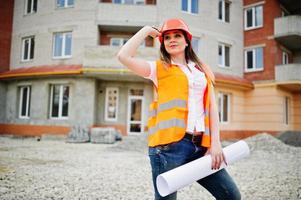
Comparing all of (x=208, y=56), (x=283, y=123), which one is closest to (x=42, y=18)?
(x=208, y=56)

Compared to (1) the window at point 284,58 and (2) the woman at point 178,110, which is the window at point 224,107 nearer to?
(1) the window at point 284,58

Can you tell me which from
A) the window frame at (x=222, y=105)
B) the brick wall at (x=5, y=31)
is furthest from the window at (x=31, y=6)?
the window frame at (x=222, y=105)

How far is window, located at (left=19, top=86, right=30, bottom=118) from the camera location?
1744cm

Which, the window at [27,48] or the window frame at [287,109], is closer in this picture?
the window at [27,48]

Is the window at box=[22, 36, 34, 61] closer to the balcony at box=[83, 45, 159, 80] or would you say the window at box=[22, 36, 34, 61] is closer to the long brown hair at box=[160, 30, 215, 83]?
the balcony at box=[83, 45, 159, 80]

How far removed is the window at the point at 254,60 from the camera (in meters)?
18.7

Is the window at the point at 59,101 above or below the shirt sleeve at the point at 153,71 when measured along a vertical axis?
above

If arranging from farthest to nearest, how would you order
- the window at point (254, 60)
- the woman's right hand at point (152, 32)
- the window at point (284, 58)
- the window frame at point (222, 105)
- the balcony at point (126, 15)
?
the window at point (284, 58) → the window at point (254, 60) → the window frame at point (222, 105) → the balcony at point (126, 15) → the woman's right hand at point (152, 32)

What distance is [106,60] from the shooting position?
14.6 m

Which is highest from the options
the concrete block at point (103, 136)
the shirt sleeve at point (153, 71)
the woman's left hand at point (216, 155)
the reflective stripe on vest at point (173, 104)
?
the shirt sleeve at point (153, 71)

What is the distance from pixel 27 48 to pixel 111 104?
7613mm

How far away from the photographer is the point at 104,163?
7020mm

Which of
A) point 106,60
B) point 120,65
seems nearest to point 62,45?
point 106,60

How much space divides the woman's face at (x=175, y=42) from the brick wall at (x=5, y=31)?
64.6 feet
